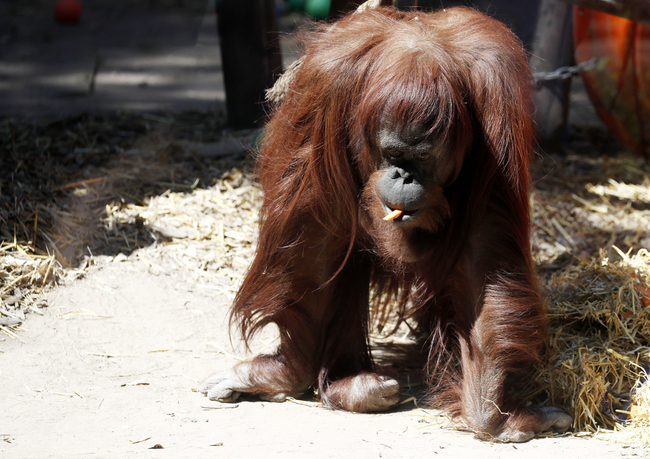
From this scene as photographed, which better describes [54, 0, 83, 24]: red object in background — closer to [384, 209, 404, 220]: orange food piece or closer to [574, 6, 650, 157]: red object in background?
[574, 6, 650, 157]: red object in background

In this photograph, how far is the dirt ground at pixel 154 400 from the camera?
181 centimetres

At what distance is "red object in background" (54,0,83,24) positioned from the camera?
24.8 feet

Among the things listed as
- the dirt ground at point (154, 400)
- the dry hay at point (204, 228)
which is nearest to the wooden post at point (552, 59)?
the dry hay at point (204, 228)

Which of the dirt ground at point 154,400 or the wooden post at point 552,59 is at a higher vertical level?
the wooden post at point 552,59

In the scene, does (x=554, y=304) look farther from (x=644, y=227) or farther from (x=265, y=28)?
(x=265, y=28)

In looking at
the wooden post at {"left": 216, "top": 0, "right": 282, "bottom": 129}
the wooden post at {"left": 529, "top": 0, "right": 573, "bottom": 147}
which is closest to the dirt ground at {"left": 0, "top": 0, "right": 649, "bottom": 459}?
the wooden post at {"left": 216, "top": 0, "right": 282, "bottom": 129}

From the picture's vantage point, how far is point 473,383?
1.96m

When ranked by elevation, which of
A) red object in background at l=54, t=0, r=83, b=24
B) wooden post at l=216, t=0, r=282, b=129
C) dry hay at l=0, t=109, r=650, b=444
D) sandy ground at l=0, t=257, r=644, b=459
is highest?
red object in background at l=54, t=0, r=83, b=24

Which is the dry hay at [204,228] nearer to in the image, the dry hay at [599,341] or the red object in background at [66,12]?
the dry hay at [599,341]

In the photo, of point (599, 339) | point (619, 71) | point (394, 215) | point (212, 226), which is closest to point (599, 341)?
point (599, 339)

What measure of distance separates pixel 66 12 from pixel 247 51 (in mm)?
4356

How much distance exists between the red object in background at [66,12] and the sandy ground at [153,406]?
578cm

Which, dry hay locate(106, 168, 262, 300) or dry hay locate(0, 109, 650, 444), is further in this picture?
dry hay locate(106, 168, 262, 300)

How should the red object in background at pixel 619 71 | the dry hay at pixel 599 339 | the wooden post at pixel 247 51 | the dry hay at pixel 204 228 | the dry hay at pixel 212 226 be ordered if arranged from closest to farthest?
the dry hay at pixel 599 339, the dry hay at pixel 212 226, the dry hay at pixel 204 228, the wooden post at pixel 247 51, the red object in background at pixel 619 71
